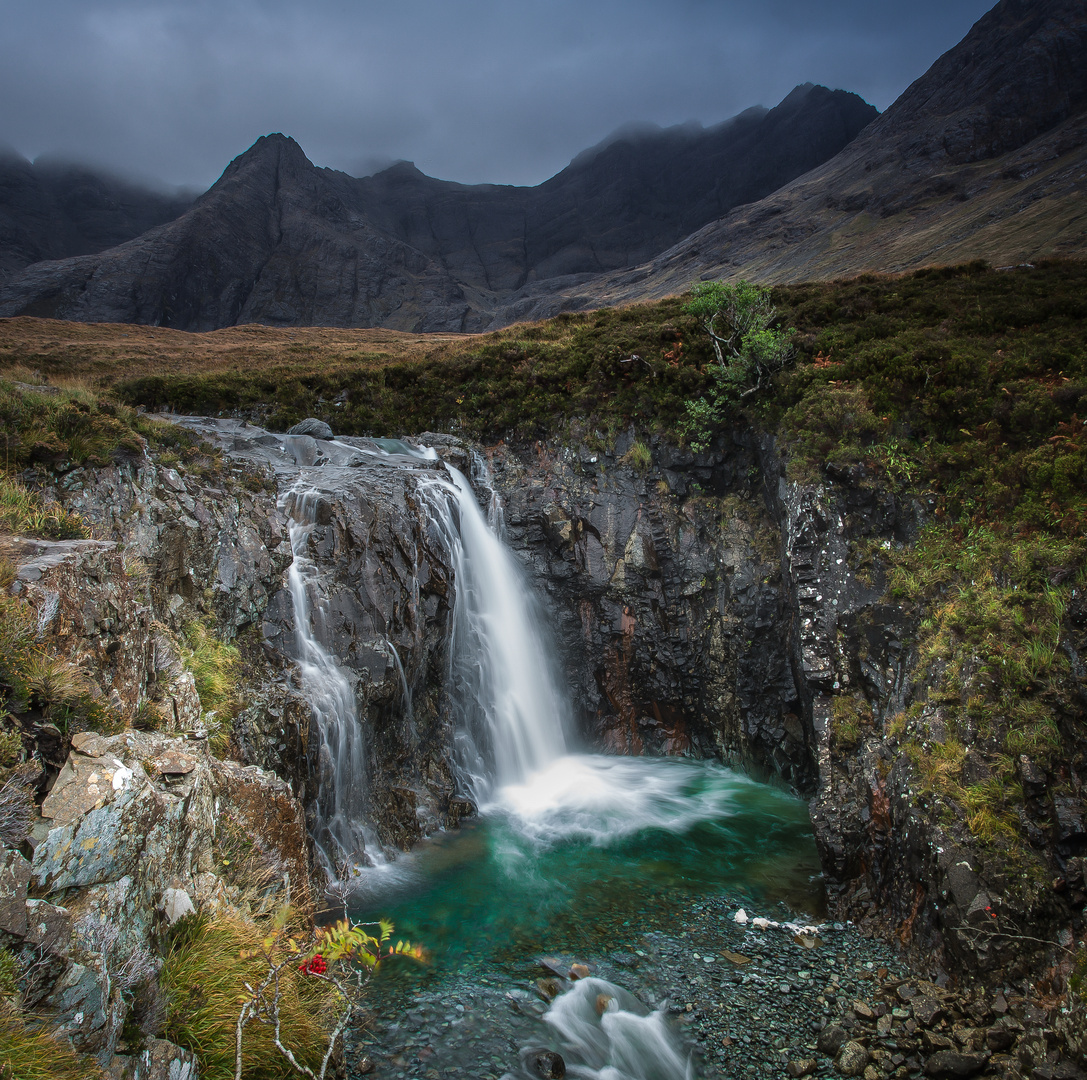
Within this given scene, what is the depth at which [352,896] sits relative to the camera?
9.65m

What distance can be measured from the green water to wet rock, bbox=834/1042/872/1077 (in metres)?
2.85

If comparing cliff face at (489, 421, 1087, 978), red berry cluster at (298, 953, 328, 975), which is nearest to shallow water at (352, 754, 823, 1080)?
cliff face at (489, 421, 1087, 978)

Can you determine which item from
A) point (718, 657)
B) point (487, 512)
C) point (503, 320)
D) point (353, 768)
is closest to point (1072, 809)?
point (718, 657)

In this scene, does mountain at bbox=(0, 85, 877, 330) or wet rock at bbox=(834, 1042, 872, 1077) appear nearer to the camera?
wet rock at bbox=(834, 1042, 872, 1077)

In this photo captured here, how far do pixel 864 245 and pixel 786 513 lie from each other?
60.1 metres

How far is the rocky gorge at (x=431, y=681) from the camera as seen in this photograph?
468 cm

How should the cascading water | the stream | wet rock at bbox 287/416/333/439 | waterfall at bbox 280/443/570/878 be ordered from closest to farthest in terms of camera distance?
the stream
the cascading water
waterfall at bbox 280/443/570/878
wet rock at bbox 287/416/333/439

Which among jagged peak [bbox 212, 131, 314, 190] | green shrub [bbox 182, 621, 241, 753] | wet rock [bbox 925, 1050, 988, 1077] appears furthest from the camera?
jagged peak [bbox 212, 131, 314, 190]

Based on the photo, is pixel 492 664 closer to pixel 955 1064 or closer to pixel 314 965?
pixel 314 965

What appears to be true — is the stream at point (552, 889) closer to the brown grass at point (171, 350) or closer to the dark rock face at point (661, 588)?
the dark rock face at point (661, 588)

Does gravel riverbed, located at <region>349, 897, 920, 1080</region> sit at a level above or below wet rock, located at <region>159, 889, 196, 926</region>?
below

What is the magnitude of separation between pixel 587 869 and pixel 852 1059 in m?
5.04

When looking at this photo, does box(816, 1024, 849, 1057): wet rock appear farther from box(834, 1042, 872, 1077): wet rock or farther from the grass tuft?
the grass tuft

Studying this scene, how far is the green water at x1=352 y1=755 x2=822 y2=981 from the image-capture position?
351 inches
